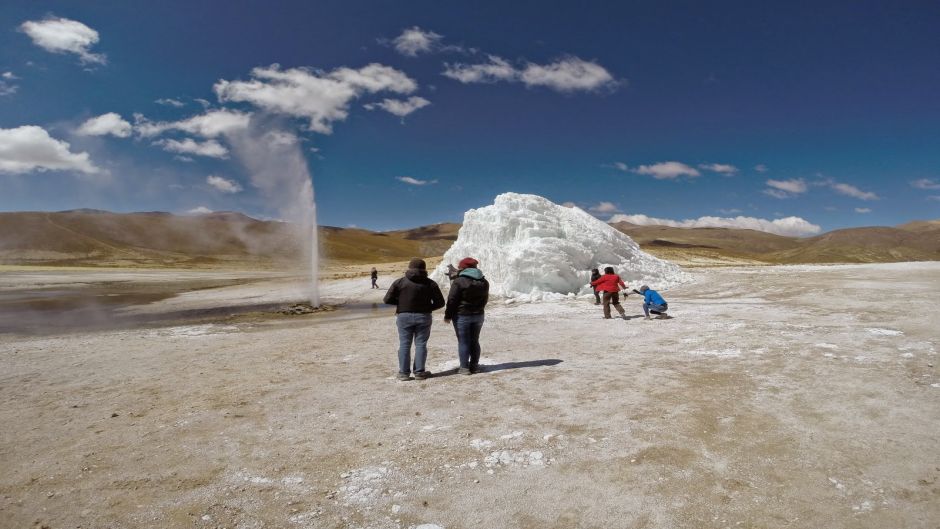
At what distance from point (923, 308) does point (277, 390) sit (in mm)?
15754

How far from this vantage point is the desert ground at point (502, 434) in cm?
415

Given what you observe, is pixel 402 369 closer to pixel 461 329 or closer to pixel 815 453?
pixel 461 329

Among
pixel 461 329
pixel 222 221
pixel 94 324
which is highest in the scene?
pixel 222 221

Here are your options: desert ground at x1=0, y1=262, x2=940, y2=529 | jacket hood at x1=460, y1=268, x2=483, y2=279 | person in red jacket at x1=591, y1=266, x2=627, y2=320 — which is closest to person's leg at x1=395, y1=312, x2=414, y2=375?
desert ground at x1=0, y1=262, x2=940, y2=529

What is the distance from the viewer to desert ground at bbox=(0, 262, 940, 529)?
4148mm

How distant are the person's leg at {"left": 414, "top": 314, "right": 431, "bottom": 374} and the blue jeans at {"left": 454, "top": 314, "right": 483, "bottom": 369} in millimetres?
543

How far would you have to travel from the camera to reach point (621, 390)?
711 cm

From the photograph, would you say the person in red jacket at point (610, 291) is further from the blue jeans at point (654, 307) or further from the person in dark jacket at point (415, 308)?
the person in dark jacket at point (415, 308)

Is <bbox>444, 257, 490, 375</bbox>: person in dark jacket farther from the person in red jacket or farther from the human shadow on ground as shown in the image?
the person in red jacket

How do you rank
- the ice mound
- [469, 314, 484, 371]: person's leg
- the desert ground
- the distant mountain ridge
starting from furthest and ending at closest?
1. the distant mountain ridge
2. the ice mound
3. [469, 314, 484, 371]: person's leg
4. the desert ground

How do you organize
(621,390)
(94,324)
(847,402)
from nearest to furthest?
(847,402)
(621,390)
(94,324)

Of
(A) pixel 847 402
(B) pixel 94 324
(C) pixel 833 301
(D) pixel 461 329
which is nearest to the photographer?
(A) pixel 847 402

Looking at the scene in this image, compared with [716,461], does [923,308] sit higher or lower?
higher

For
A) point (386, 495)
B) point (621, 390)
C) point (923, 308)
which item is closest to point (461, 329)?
point (621, 390)
